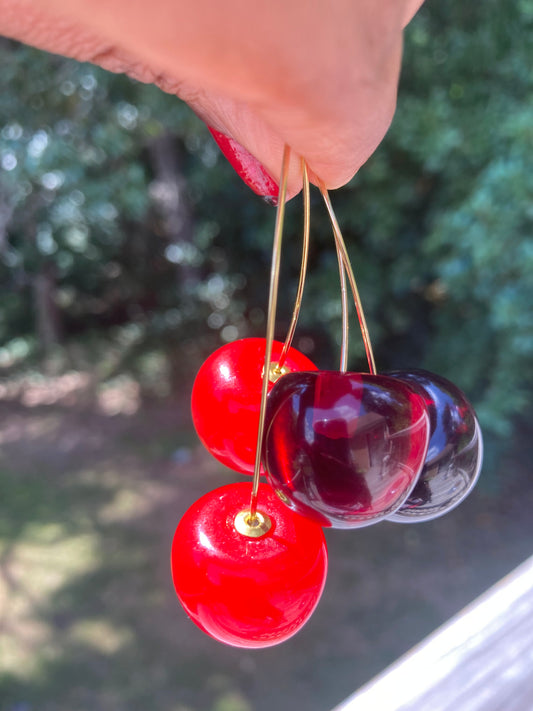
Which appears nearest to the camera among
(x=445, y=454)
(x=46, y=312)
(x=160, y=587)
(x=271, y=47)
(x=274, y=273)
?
(x=271, y=47)

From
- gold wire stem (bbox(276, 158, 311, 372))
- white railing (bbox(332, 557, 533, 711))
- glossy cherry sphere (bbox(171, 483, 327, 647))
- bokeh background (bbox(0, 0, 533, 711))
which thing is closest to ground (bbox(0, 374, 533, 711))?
bokeh background (bbox(0, 0, 533, 711))

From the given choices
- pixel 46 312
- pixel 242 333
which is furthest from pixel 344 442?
pixel 46 312

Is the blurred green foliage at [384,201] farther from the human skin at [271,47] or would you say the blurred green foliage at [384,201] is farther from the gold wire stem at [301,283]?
the human skin at [271,47]

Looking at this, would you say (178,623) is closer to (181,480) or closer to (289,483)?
(181,480)

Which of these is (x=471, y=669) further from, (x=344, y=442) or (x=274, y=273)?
(x=274, y=273)

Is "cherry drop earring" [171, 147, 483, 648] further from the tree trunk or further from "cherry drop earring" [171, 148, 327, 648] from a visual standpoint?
the tree trunk

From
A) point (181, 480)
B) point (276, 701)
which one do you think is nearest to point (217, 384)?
point (276, 701)

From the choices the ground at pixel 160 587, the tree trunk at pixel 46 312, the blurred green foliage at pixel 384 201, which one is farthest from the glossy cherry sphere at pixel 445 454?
the tree trunk at pixel 46 312
